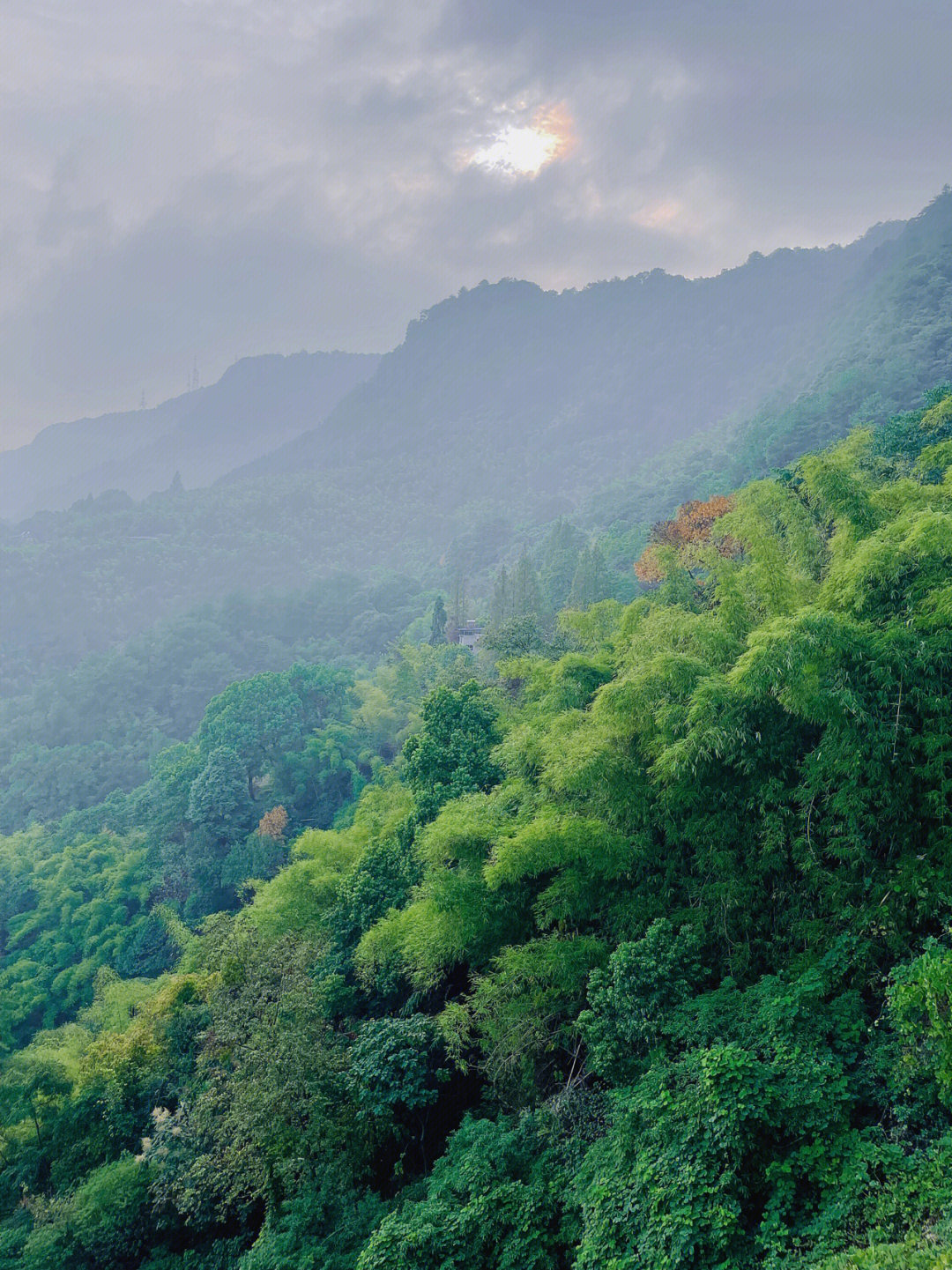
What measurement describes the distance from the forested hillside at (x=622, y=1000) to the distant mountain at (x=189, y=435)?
163354 mm

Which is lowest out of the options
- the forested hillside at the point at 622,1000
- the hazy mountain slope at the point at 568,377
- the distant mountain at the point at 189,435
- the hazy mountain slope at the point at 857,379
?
the forested hillside at the point at 622,1000

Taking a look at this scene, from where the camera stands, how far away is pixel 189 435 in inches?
6767

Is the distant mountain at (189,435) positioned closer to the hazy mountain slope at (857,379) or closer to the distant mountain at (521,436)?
the distant mountain at (521,436)

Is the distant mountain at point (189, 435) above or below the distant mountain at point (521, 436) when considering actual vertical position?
above

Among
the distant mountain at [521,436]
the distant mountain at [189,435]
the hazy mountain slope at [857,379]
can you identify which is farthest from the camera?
the distant mountain at [189,435]

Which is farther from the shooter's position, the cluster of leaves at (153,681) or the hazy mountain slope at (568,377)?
the hazy mountain slope at (568,377)

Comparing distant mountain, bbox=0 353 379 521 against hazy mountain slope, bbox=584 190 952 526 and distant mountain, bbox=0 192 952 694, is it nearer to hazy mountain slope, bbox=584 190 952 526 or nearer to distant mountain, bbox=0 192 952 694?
distant mountain, bbox=0 192 952 694

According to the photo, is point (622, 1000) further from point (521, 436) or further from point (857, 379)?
point (521, 436)

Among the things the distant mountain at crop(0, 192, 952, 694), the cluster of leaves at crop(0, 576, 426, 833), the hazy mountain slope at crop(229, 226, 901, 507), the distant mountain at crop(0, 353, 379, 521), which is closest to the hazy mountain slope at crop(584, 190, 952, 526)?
the distant mountain at crop(0, 192, 952, 694)

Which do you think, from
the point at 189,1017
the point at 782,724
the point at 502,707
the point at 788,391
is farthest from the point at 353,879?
the point at 788,391

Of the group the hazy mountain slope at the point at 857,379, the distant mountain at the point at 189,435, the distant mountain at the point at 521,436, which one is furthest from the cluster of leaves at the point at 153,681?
the distant mountain at the point at 189,435

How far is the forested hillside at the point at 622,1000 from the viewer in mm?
5375

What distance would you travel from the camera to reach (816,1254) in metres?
4.61

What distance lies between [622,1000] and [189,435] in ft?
602
